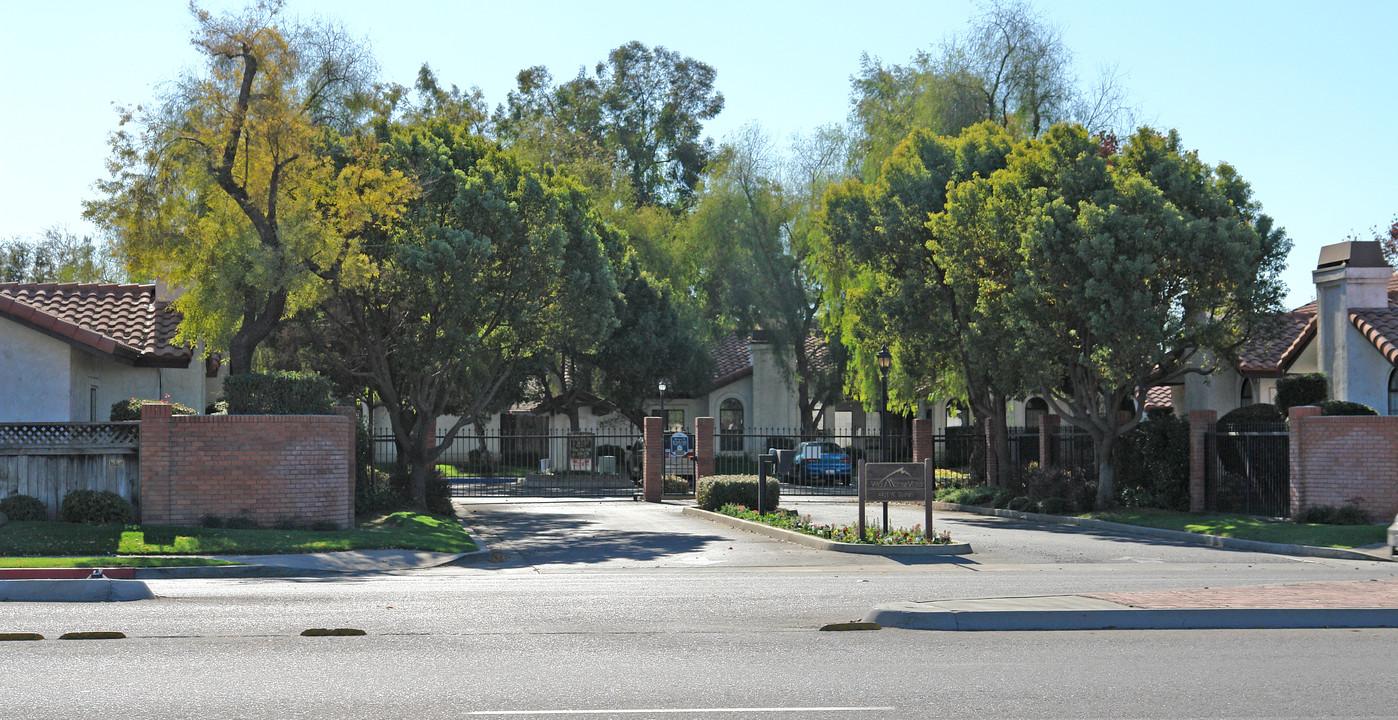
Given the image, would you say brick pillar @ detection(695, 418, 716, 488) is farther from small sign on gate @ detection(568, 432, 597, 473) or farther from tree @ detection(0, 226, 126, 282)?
tree @ detection(0, 226, 126, 282)

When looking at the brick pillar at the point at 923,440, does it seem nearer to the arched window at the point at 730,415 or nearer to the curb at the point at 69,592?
the arched window at the point at 730,415

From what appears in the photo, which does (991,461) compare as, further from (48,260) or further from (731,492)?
(48,260)

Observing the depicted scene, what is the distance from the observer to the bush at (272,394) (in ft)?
70.2

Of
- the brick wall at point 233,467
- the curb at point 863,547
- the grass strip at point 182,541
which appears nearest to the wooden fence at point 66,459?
the brick wall at point 233,467

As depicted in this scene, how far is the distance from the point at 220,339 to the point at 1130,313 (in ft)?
61.9

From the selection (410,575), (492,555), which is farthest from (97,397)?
(410,575)

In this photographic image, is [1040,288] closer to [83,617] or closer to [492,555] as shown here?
[492,555]

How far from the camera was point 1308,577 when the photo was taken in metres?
15.8

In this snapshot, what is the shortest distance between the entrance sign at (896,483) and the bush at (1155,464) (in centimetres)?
1041

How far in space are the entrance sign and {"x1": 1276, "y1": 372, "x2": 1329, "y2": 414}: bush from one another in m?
12.0

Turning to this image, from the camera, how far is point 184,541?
1866cm

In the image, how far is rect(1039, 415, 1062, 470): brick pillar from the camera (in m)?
33.6

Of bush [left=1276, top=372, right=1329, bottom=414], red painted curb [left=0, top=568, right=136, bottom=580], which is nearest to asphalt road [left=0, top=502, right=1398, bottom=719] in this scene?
red painted curb [left=0, top=568, right=136, bottom=580]

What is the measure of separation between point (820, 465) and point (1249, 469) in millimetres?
19337
